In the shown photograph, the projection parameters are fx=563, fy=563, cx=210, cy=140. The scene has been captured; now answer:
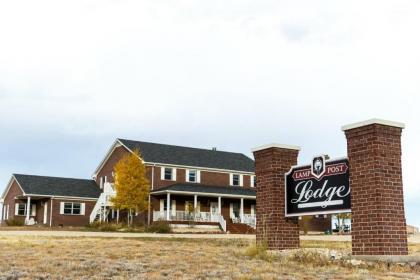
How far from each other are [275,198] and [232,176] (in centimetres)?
3742

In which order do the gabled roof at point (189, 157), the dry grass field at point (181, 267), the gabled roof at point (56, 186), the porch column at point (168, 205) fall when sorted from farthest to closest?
the gabled roof at point (56, 186) < the gabled roof at point (189, 157) < the porch column at point (168, 205) < the dry grass field at point (181, 267)

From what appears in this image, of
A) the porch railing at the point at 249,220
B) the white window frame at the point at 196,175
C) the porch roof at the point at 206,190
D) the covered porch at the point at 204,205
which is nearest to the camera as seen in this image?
the porch roof at the point at 206,190

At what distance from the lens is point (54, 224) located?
50.8 m

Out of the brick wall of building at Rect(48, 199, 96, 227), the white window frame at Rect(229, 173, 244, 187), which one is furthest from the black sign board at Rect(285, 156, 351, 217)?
the brick wall of building at Rect(48, 199, 96, 227)

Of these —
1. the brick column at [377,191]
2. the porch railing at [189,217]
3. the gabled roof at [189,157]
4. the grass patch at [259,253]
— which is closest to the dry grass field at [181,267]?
the grass patch at [259,253]

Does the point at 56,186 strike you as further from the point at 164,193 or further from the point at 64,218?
the point at 164,193

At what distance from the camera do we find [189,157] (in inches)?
2073

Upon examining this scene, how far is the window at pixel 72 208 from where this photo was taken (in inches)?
2044

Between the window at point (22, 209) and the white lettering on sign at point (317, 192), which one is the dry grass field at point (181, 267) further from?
the window at point (22, 209)

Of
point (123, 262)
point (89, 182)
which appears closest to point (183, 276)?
point (123, 262)

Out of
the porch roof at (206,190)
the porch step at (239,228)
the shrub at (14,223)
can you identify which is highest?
the porch roof at (206,190)

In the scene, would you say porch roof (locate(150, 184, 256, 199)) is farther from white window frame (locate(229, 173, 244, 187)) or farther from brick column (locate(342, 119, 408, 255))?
brick column (locate(342, 119, 408, 255))

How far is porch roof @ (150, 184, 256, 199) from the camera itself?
149 ft

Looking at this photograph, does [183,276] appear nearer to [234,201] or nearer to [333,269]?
[333,269]
